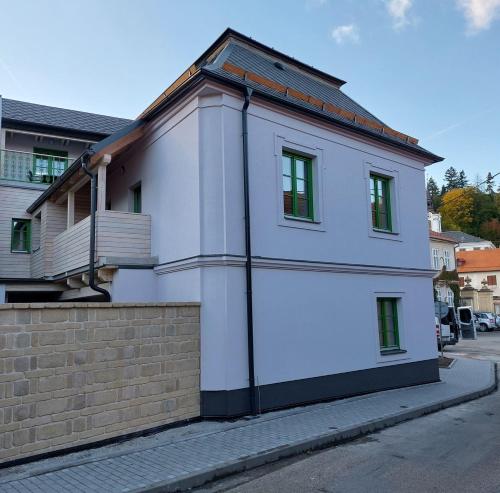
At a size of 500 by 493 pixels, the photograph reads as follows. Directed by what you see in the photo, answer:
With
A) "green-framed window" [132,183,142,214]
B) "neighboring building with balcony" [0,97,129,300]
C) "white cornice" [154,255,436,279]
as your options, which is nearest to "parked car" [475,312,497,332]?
"white cornice" [154,255,436,279]

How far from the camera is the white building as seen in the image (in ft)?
27.5

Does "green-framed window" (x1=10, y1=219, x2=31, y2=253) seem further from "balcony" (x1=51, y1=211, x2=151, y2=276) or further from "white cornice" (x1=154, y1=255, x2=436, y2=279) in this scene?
"white cornice" (x1=154, y1=255, x2=436, y2=279)

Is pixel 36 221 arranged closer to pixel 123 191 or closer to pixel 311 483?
pixel 123 191

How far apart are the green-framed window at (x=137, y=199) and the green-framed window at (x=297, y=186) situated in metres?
3.84

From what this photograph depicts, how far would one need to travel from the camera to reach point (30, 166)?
15.6 meters

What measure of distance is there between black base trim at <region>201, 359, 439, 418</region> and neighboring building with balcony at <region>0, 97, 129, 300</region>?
8.01 meters

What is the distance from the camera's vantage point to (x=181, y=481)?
17.2 ft

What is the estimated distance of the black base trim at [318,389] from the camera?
7.87 m

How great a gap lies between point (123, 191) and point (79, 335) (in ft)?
19.7

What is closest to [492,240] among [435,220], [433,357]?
[435,220]

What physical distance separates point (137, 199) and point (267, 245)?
4304mm

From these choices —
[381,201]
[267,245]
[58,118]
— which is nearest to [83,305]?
[267,245]

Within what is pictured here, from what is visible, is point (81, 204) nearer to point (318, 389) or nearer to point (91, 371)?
point (91, 371)

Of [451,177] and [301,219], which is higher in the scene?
[451,177]
